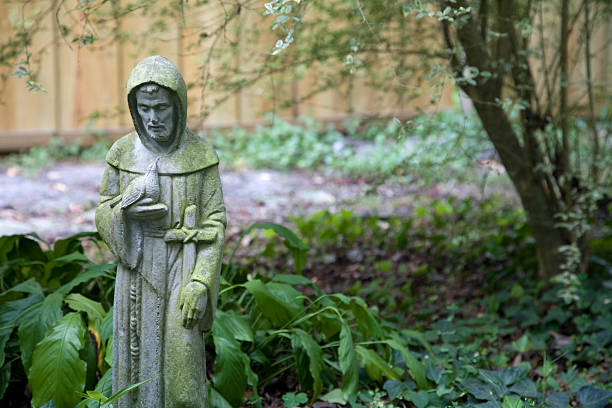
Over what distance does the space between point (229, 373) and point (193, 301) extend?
630 millimetres

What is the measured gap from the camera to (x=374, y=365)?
3.50 meters

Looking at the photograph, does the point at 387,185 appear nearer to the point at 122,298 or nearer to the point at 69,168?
the point at 69,168

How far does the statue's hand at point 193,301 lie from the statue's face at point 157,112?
0.59 meters

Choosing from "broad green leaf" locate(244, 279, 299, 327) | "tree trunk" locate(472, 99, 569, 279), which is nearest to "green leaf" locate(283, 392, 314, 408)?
"broad green leaf" locate(244, 279, 299, 327)

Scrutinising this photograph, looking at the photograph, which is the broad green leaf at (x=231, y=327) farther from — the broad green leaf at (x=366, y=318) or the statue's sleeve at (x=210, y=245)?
the broad green leaf at (x=366, y=318)

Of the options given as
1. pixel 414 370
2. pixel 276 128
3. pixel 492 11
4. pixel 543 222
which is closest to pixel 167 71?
pixel 414 370

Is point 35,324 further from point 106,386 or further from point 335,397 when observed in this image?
point 335,397

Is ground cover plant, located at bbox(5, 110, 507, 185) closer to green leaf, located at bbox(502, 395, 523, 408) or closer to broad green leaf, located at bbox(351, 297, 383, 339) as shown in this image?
broad green leaf, located at bbox(351, 297, 383, 339)

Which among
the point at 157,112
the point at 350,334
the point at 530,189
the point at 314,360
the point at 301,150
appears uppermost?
the point at 157,112

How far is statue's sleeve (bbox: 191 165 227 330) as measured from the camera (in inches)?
107

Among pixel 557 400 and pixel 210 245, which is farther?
pixel 557 400

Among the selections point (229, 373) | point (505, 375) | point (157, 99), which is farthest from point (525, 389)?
point (157, 99)

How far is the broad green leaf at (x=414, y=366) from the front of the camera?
347cm

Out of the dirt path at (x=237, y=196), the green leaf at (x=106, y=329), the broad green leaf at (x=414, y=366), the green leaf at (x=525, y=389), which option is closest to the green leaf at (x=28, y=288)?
the green leaf at (x=106, y=329)
